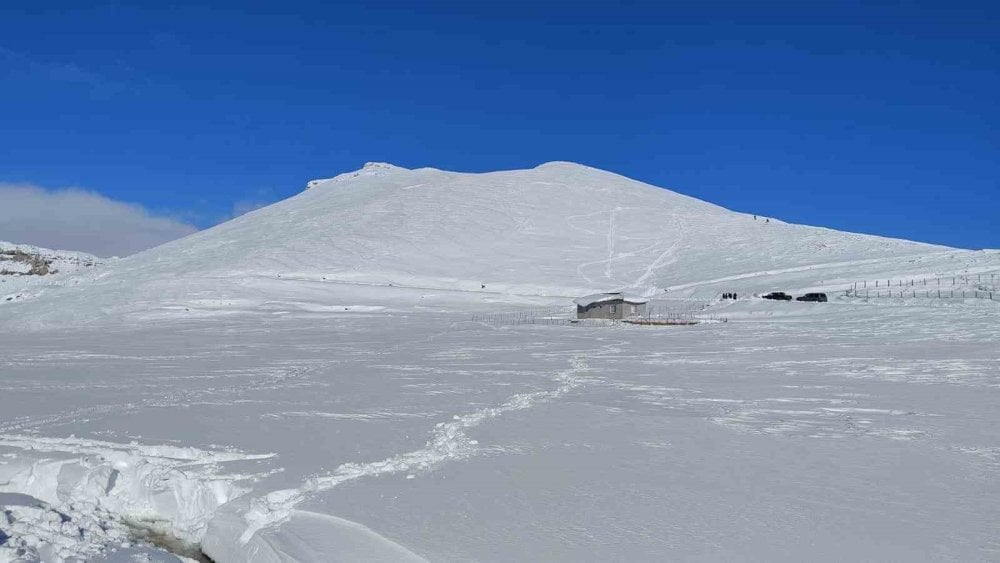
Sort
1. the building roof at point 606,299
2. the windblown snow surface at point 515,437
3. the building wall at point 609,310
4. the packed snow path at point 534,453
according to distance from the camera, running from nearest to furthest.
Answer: the packed snow path at point 534,453 → the windblown snow surface at point 515,437 → the building wall at point 609,310 → the building roof at point 606,299

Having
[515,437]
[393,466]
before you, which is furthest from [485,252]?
[393,466]

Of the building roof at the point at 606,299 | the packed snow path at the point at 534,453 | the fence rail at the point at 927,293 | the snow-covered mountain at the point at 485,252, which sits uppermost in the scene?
the snow-covered mountain at the point at 485,252

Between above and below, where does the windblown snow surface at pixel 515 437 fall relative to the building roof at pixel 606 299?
below

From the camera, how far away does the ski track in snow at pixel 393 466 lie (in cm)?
1080

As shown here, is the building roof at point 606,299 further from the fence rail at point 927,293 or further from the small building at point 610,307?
the fence rail at point 927,293

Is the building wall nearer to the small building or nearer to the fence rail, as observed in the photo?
the small building

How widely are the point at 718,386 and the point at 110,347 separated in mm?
33663

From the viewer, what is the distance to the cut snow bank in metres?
10.1

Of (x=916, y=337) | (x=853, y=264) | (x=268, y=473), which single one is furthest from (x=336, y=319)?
(x=853, y=264)

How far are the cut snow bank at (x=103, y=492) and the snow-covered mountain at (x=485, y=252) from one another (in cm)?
5436

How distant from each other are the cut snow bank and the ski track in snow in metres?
1.00

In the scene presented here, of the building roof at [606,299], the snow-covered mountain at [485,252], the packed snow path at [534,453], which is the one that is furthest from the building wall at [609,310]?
the packed snow path at [534,453]

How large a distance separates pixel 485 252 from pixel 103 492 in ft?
295

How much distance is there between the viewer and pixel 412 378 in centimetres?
→ 2584
